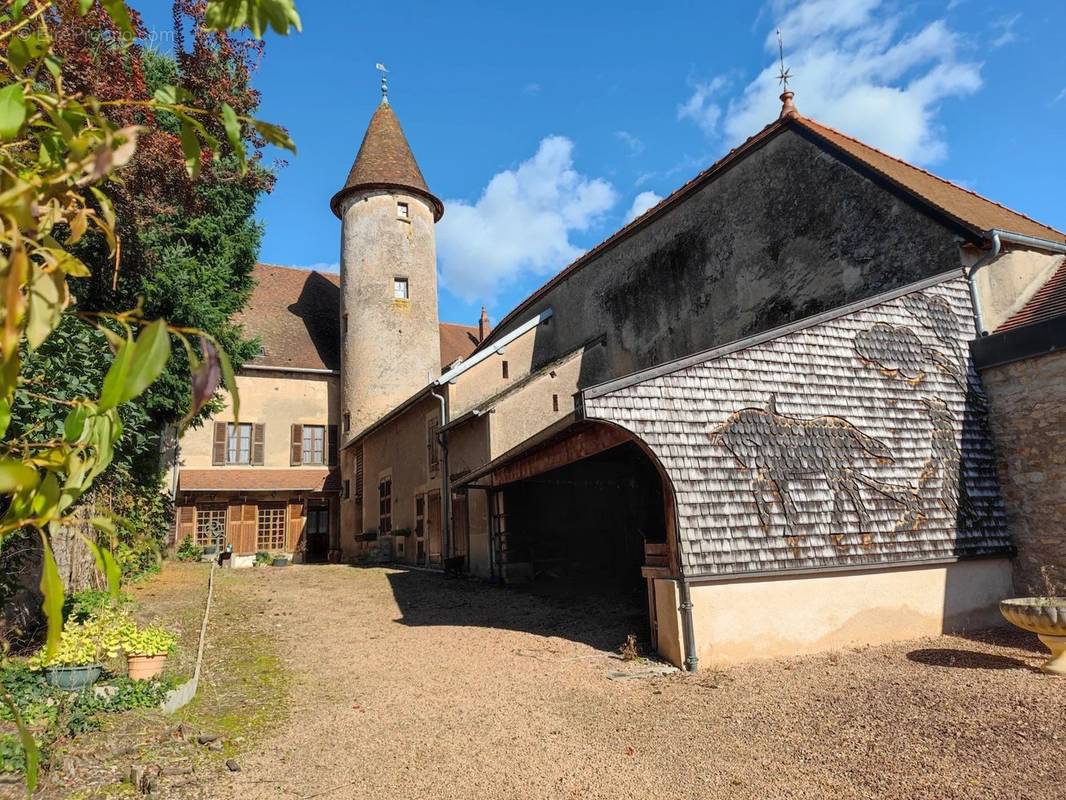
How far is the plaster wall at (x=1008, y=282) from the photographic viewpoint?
9539mm

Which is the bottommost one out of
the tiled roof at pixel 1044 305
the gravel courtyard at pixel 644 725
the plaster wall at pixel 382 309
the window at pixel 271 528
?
the gravel courtyard at pixel 644 725

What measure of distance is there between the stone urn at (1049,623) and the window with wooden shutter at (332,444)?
72.8ft

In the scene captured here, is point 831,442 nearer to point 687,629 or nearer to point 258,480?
point 687,629

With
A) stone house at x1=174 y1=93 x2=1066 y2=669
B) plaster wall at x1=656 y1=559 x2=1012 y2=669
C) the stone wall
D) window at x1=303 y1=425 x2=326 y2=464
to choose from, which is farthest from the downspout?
window at x1=303 y1=425 x2=326 y2=464

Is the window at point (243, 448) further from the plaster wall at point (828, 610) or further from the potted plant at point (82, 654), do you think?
the plaster wall at point (828, 610)

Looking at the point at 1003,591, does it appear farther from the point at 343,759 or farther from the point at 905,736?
the point at 343,759

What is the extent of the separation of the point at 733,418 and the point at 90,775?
6.65m

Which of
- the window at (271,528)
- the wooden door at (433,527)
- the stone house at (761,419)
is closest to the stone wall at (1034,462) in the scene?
the stone house at (761,419)

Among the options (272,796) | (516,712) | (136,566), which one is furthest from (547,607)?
(136,566)

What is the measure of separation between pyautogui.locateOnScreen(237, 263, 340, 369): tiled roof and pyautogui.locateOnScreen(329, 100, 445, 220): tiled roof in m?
4.82

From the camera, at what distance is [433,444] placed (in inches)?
684

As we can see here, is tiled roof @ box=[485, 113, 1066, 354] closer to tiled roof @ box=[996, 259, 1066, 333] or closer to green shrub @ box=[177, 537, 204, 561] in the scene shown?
tiled roof @ box=[996, 259, 1066, 333]

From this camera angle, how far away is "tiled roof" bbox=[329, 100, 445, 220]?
24109 mm

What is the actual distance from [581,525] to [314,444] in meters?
13.6
